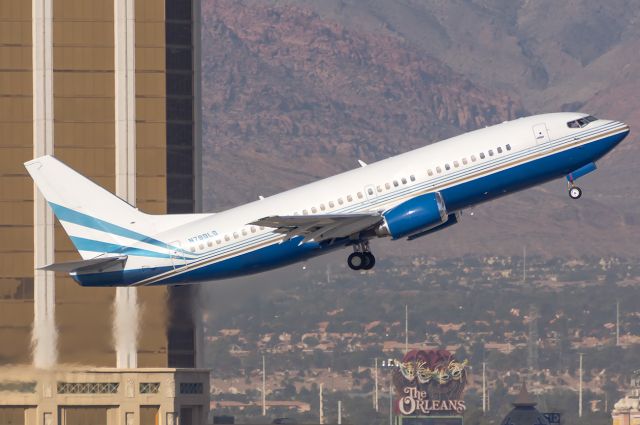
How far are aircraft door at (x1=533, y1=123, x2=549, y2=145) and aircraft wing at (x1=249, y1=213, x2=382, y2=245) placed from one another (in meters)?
9.24

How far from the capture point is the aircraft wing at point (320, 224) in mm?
94188

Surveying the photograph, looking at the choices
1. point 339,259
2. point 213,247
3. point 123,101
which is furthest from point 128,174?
point 213,247

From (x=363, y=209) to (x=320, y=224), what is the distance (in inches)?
102

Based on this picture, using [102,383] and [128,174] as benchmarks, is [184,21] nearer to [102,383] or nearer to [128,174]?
[128,174]

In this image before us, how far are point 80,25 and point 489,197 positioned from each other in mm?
81308

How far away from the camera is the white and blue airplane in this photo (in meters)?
95.4

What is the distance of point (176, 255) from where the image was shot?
9881cm

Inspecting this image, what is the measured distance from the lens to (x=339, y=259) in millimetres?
126062

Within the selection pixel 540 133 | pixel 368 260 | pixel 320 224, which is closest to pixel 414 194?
pixel 320 224

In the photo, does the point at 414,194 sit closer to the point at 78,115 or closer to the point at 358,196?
Answer: the point at 358,196

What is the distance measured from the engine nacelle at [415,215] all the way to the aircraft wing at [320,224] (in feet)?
2.82

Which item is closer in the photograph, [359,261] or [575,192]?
[359,261]

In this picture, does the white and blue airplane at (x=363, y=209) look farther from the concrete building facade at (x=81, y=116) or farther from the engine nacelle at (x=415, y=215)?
the concrete building facade at (x=81, y=116)

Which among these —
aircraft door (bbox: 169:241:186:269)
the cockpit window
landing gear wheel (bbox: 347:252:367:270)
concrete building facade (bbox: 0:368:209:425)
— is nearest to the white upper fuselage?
the cockpit window
